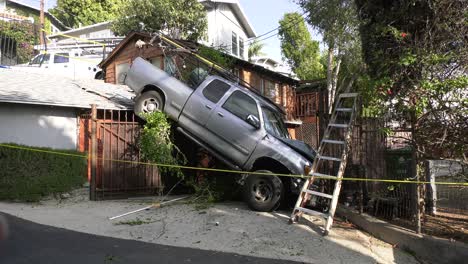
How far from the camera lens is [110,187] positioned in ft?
35.8

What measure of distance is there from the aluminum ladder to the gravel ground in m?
0.30

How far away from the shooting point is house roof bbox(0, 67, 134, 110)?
12313 millimetres

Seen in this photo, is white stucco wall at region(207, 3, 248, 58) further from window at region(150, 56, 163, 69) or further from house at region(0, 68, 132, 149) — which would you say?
house at region(0, 68, 132, 149)

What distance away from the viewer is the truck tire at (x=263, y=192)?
29.1ft

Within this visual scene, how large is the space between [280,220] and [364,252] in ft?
6.99

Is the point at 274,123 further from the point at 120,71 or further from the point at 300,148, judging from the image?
the point at 120,71

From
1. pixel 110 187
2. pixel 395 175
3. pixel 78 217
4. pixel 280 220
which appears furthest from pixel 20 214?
pixel 395 175

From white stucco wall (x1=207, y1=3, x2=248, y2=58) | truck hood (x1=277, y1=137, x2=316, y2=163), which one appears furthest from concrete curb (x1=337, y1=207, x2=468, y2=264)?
white stucco wall (x1=207, y1=3, x2=248, y2=58)

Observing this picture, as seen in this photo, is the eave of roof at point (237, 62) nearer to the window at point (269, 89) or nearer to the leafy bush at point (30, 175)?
the window at point (269, 89)

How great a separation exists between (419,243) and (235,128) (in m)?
4.50

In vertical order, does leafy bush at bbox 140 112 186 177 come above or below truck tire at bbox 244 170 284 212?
above

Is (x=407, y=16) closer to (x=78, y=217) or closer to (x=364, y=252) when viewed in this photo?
(x=364, y=252)

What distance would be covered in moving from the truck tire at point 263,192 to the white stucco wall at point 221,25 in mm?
16642

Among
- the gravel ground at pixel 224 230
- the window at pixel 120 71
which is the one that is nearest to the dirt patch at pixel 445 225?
the gravel ground at pixel 224 230
